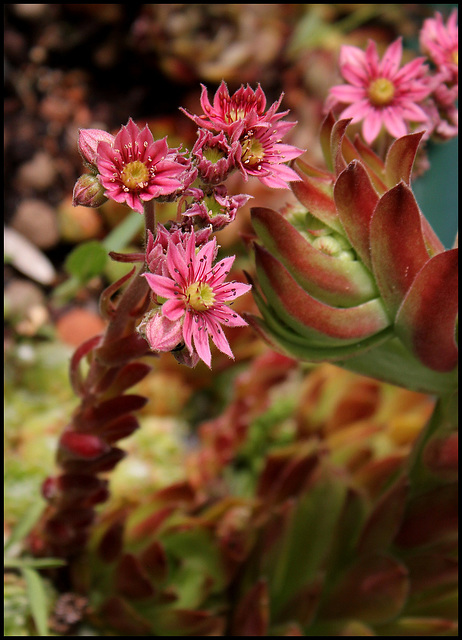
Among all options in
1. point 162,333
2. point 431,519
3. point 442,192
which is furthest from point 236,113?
point 442,192

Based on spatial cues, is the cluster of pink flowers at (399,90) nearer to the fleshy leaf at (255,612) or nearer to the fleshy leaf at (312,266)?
the fleshy leaf at (312,266)

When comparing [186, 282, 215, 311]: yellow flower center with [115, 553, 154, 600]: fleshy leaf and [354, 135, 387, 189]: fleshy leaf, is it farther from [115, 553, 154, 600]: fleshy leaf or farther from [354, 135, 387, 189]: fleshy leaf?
[115, 553, 154, 600]: fleshy leaf

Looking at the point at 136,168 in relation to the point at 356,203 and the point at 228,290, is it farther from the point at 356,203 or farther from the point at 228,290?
the point at 356,203

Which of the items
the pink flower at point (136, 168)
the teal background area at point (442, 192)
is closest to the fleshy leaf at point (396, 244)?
the pink flower at point (136, 168)

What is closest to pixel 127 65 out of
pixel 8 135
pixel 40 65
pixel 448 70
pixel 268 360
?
pixel 40 65

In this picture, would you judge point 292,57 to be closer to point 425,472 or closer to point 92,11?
point 92,11

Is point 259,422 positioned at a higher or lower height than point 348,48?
lower
